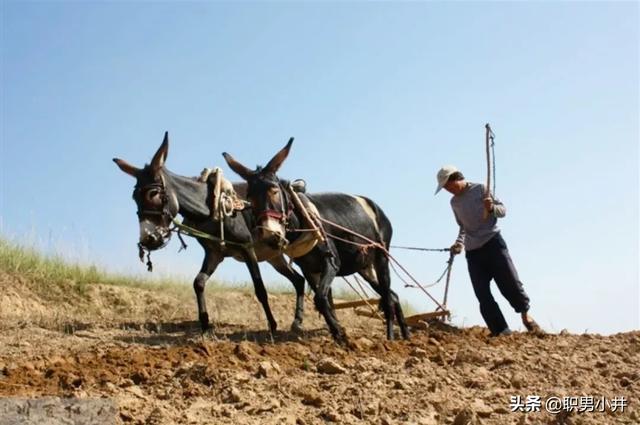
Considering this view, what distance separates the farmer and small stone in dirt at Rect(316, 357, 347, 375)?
12.8 feet

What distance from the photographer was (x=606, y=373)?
7176 millimetres

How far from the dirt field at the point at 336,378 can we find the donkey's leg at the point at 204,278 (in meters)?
1.00

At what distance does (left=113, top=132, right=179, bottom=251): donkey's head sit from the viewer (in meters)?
9.21

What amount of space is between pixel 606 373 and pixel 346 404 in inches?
113

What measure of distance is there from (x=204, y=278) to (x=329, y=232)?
170 centimetres

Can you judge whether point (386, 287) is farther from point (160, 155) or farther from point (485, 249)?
point (160, 155)

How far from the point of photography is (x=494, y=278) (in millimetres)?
9750

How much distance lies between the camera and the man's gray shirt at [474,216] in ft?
31.6

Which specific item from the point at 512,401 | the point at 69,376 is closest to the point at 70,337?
the point at 69,376

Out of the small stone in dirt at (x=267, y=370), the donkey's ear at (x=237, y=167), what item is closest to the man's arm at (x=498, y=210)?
the donkey's ear at (x=237, y=167)

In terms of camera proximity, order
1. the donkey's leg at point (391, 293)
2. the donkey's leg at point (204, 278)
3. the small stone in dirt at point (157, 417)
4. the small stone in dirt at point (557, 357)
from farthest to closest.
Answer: the donkey's leg at point (391, 293), the donkey's leg at point (204, 278), the small stone in dirt at point (557, 357), the small stone in dirt at point (157, 417)

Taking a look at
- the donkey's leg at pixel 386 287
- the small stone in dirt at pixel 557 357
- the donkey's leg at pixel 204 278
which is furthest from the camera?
the donkey's leg at pixel 386 287

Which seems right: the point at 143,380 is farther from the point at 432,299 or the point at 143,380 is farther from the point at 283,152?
the point at 432,299

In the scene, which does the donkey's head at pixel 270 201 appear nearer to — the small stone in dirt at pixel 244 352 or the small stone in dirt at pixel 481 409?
the small stone in dirt at pixel 244 352
